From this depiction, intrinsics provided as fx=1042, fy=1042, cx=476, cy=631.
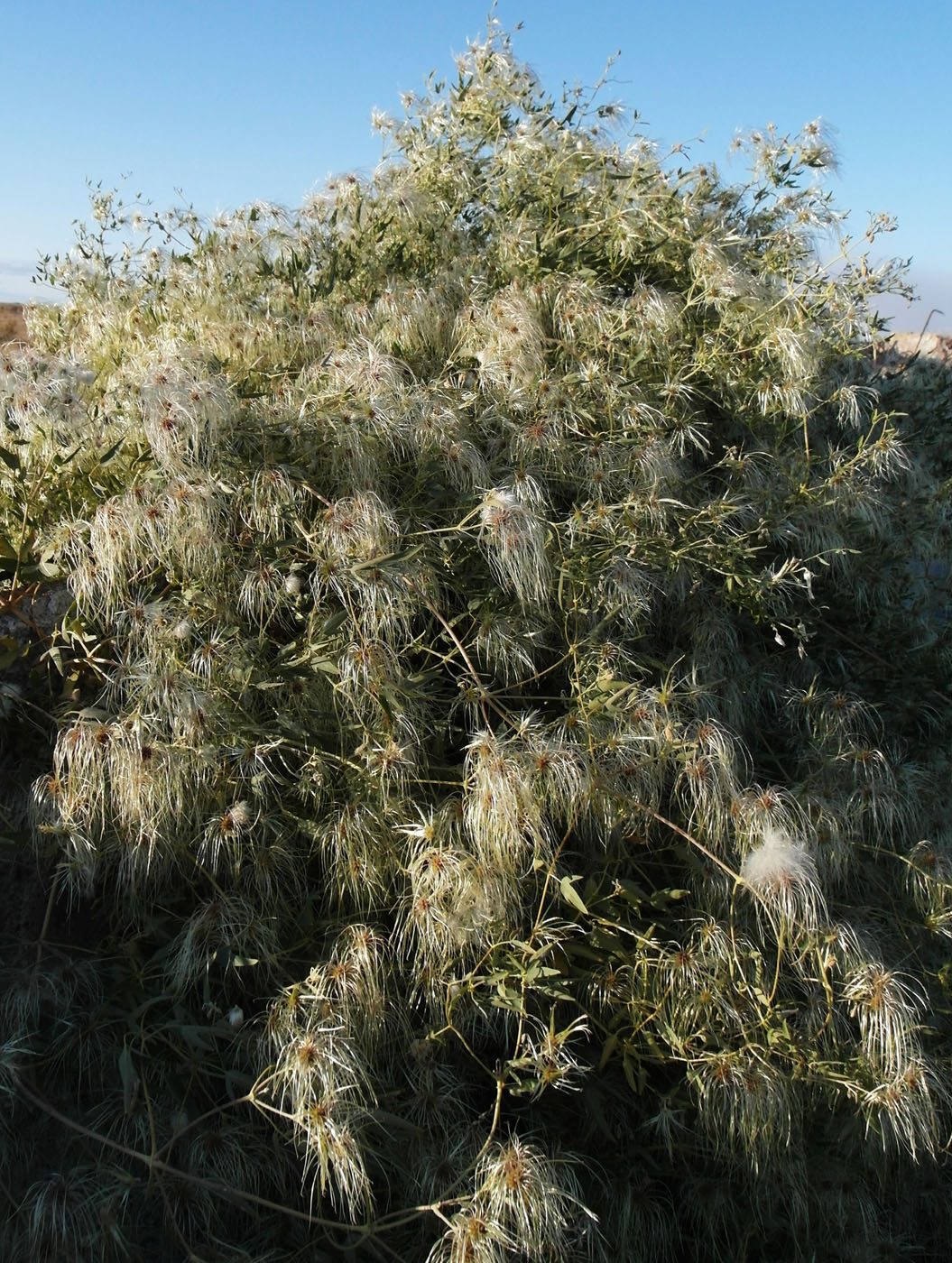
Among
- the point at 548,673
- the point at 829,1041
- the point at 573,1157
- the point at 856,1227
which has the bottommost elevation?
the point at 856,1227

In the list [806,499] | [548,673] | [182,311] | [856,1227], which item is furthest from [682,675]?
[182,311]

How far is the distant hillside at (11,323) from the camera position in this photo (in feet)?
19.5

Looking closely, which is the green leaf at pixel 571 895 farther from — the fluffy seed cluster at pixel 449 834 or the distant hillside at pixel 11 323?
the distant hillside at pixel 11 323

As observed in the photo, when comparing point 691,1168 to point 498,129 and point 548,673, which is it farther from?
point 498,129

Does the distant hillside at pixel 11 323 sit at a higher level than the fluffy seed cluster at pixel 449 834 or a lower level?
higher

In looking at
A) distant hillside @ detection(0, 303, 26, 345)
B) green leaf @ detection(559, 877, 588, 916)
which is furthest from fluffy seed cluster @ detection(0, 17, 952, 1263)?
distant hillside @ detection(0, 303, 26, 345)

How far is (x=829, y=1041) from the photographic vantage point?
7.82 feet

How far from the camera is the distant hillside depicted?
5949 millimetres

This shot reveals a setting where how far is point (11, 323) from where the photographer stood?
246 inches

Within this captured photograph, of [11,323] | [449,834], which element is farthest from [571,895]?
[11,323]

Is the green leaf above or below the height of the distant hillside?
below

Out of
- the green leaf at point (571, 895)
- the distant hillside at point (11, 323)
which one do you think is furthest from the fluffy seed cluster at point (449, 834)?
the distant hillside at point (11, 323)

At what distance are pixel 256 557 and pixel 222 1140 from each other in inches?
49.1

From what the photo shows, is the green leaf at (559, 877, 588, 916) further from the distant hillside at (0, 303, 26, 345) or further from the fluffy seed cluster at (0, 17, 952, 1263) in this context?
the distant hillside at (0, 303, 26, 345)
